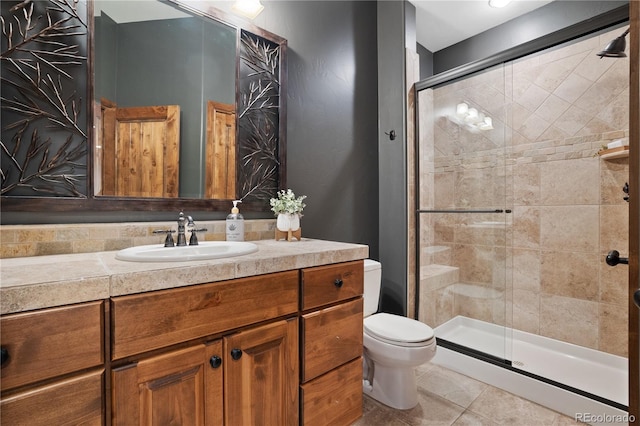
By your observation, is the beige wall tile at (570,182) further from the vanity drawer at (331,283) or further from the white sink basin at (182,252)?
the white sink basin at (182,252)

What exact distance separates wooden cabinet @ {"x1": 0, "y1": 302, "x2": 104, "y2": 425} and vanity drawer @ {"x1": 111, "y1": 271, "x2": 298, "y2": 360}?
6cm

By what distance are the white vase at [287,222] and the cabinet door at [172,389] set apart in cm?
75

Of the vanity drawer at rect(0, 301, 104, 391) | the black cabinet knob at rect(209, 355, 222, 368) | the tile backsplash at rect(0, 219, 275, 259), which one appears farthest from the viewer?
the tile backsplash at rect(0, 219, 275, 259)

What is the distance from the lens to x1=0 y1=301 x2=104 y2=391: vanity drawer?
659 mm

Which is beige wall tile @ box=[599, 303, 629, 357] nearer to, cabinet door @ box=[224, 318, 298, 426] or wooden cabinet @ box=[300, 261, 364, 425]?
wooden cabinet @ box=[300, 261, 364, 425]

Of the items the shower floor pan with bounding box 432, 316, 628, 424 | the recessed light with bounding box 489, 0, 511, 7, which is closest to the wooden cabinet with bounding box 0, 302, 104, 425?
the shower floor pan with bounding box 432, 316, 628, 424

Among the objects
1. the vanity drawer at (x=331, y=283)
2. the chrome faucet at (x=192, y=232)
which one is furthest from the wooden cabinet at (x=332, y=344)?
the chrome faucet at (x=192, y=232)

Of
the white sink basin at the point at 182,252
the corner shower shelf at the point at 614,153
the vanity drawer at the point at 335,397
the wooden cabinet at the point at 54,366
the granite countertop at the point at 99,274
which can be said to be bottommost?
the vanity drawer at the point at 335,397

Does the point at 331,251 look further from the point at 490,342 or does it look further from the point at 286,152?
the point at 490,342

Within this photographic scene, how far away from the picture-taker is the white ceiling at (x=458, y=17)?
7.68 ft

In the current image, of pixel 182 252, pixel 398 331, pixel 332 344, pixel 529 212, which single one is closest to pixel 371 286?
pixel 398 331

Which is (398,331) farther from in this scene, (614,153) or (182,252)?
(614,153)

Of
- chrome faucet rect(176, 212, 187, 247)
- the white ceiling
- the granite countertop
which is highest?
the white ceiling

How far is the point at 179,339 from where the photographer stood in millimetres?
891
